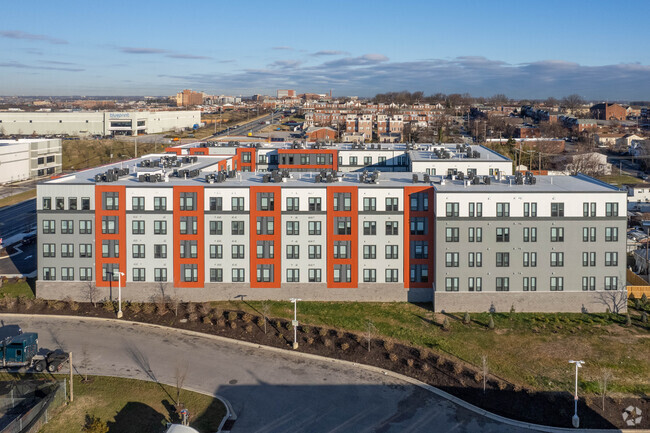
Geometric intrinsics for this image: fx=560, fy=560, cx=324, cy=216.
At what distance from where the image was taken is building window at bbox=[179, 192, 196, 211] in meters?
52.6

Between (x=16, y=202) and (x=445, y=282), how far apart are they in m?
80.8

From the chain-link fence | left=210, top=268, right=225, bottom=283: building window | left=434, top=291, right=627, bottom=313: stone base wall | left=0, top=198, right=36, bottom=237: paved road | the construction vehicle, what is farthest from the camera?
left=0, top=198, right=36, bottom=237: paved road

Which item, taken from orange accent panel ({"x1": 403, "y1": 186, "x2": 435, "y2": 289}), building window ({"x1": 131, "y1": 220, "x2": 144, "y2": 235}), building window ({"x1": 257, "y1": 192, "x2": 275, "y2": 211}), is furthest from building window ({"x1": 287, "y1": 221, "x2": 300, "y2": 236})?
building window ({"x1": 131, "y1": 220, "x2": 144, "y2": 235})

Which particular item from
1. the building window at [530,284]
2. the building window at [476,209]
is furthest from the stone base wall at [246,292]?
the building window at [530,284]

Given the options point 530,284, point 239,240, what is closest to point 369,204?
point 239,240

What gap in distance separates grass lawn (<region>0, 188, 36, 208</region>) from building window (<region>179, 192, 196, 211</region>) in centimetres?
5902

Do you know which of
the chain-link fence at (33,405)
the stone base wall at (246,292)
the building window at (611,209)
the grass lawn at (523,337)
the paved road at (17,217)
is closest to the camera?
the chain-link fence at (33,405)

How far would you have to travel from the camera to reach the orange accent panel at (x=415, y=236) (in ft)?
172

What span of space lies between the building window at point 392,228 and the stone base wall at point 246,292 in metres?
4.80

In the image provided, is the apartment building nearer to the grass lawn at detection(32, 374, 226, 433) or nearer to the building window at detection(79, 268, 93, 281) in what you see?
the building window at detection(79, 268, 93, 281)

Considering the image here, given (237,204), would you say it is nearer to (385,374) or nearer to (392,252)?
(392,252)

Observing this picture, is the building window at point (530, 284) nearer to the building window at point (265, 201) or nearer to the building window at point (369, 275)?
the building window at point (369, 275)

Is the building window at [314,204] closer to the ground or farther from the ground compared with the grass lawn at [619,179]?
closer to the ground

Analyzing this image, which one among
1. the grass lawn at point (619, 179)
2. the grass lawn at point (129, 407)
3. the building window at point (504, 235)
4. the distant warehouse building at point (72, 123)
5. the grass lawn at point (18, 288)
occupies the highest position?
the distant warehouse building at point (72, 123)
